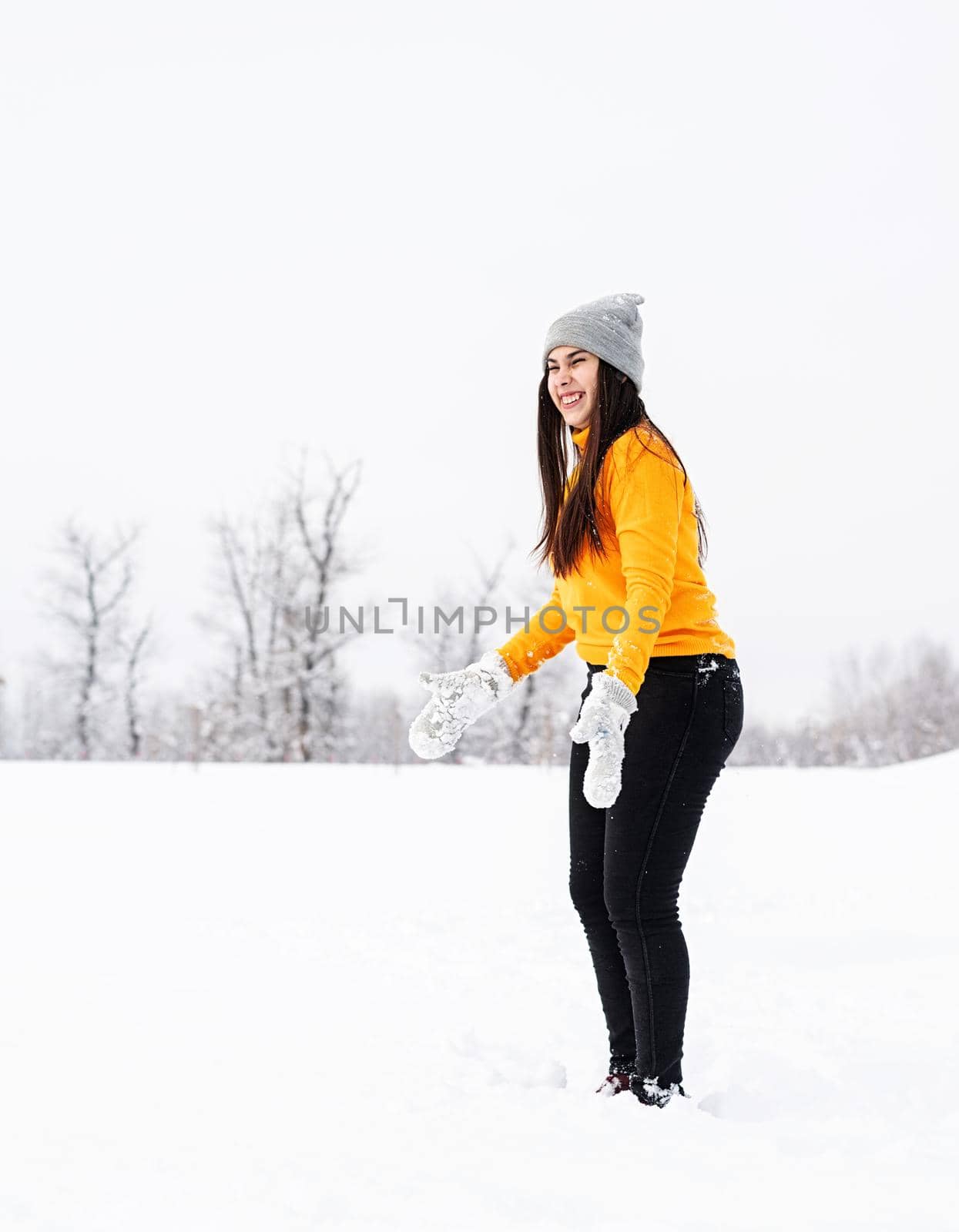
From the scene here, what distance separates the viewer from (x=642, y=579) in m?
2.22

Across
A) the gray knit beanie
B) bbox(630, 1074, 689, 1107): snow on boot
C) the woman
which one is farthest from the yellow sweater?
bbox(630, 1074, 689, 1107): snow on boot

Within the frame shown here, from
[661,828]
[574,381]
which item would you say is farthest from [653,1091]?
[574,381]

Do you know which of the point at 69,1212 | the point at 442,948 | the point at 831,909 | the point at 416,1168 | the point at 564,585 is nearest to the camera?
the point at 69,1212

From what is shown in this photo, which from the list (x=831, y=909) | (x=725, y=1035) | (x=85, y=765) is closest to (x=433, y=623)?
(x=85, y=765)

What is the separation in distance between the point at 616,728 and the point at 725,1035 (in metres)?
1.27

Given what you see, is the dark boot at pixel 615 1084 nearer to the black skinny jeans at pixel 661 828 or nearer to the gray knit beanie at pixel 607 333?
the black skinny jeans at pixel 661 828

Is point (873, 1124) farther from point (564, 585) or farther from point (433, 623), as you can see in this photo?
point (433, 623)

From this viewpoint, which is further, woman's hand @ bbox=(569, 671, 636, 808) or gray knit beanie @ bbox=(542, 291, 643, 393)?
gray knit beanie @ bbox=(542, 291, 643, 393)

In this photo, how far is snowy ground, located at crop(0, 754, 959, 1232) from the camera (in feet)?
5.59

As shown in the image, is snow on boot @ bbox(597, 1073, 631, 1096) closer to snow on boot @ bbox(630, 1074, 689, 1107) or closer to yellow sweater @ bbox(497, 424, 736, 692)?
snow on boot @ bbox(630, 1074, 689, 1107)

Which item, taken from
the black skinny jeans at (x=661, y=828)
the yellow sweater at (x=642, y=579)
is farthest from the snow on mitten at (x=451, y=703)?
the black skinny jeans at (x=661, y=828)

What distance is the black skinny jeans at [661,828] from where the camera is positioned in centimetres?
228

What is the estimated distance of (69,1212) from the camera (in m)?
1.62

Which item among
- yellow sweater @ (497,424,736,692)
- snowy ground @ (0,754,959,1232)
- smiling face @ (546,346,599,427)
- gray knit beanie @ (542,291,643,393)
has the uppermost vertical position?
gray knit beanie @ (542,291,643,393)
